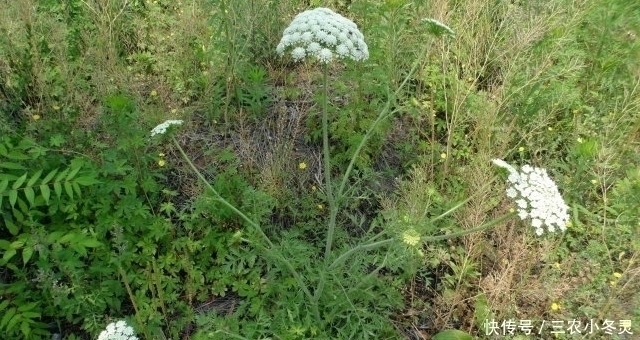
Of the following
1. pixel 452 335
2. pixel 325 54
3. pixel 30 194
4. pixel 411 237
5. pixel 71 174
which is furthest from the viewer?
pixel 452 335

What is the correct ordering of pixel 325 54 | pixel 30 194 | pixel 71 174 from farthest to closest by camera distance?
pixel 71 174
pixel 30 194
pixel 325 54

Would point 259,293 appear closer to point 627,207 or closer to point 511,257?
point 511,257

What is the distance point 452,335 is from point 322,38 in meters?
1.65

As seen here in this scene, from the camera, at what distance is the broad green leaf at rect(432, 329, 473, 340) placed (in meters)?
2.50

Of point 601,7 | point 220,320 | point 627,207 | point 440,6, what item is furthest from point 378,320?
point 601,7

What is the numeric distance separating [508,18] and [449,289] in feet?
6.60

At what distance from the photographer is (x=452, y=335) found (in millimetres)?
2520

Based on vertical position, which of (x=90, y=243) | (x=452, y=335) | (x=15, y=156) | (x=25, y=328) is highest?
(x=15, y=156)

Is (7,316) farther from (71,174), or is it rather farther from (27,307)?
(71,174)

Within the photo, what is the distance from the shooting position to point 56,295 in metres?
2.25

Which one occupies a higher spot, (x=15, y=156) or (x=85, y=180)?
(x=15, y=156)

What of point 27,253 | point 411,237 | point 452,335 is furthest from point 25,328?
point 452,335

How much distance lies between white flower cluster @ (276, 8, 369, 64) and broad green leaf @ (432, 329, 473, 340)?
1502mm

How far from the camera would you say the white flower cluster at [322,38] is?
6.74 feet
